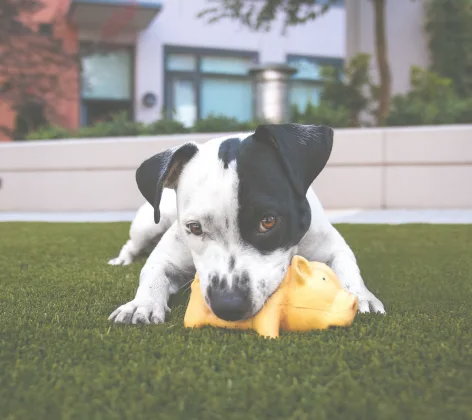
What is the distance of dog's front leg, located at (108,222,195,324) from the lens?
7.34 feet

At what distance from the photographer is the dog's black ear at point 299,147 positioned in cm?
230

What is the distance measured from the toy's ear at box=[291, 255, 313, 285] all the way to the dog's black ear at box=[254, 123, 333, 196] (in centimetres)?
28

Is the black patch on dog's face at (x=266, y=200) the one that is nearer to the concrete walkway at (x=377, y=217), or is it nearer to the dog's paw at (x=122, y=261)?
the dog's paw at (x=122, y=261)

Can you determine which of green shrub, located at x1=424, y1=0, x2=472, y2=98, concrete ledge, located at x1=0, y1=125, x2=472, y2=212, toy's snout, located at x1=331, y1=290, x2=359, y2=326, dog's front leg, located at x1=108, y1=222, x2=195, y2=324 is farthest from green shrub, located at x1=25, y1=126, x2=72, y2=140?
green shrub, located at x1=424, y1=0, x2=472, y2=98

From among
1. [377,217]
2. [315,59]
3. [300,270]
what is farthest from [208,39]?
[300,270]

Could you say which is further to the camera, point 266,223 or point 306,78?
point 306,78

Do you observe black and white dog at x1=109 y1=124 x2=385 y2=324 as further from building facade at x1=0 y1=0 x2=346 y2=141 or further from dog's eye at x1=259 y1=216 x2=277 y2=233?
building facade at x1=0 y1=0 x2=346 y2=141

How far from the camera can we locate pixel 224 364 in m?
1.65

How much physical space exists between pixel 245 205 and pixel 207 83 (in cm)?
1498

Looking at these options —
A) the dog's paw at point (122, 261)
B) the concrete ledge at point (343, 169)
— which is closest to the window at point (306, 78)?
the concrete ledge at point (343, 169)

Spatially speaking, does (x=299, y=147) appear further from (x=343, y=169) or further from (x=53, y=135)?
(x=53, y=135)

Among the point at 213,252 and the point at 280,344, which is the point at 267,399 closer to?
the point at 280,344

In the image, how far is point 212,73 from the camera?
54.8 feet

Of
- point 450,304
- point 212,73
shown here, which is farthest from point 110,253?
point 212,73
